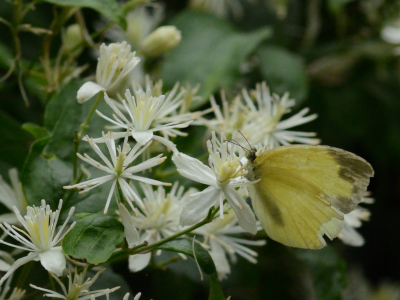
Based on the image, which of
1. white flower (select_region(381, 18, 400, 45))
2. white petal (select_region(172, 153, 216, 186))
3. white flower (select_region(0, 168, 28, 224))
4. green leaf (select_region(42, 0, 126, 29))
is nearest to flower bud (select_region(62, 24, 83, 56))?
green leaf (select_region(42, 0, 126, 29))

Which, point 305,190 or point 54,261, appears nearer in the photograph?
point 54,261

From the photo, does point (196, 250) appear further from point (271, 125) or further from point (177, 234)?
point (271, 125)

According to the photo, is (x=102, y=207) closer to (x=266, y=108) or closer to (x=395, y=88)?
(x=266, y=108)

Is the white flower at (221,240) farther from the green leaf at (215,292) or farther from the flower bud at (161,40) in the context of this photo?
the flower bud at (161,40)

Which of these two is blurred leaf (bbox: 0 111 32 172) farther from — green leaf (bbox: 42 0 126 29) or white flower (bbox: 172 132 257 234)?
white flower (bbox: 172 132 257 234)

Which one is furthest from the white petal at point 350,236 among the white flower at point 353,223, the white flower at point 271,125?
the white flower at point 271,125

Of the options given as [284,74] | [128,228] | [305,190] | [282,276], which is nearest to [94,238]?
[128,228]
